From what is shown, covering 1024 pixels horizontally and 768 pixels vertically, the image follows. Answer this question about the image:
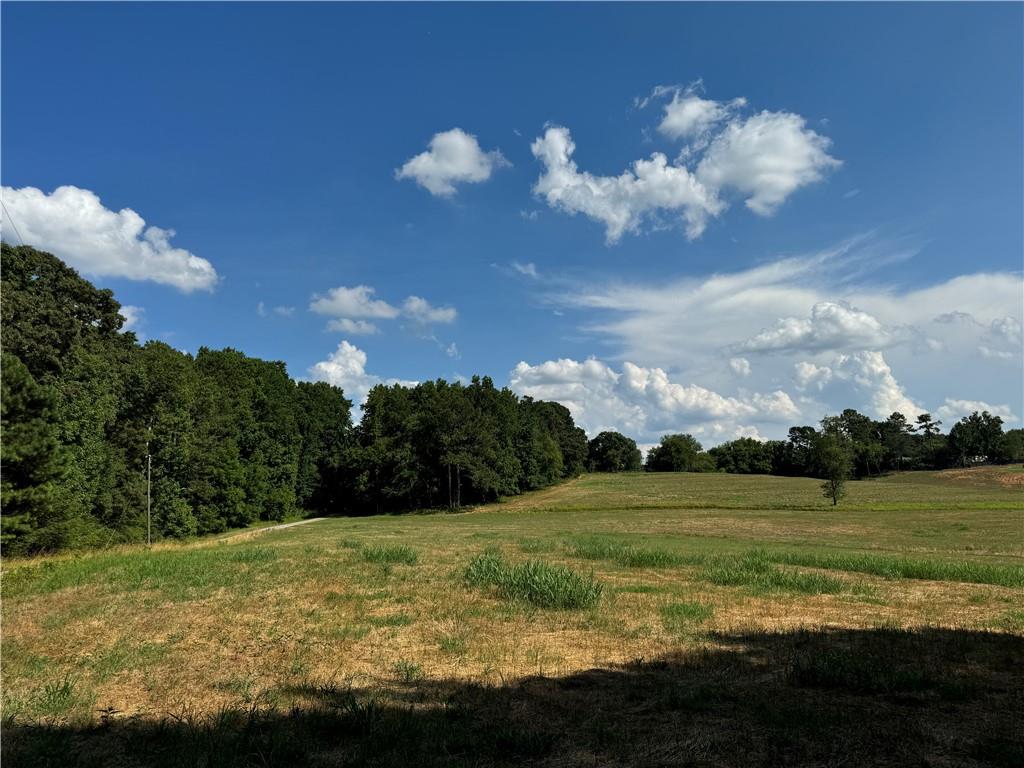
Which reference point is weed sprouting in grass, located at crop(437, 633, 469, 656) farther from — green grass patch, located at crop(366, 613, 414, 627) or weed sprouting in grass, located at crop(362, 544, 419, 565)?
weed sprouting in grass, located at crop(362, 544, 419, 565)

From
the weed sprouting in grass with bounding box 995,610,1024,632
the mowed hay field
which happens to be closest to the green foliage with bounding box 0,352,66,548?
the mowed hay field

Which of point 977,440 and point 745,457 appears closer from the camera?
point 977,440

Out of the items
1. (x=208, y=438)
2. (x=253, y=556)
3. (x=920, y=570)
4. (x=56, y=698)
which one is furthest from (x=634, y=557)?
(x=208, y=438)

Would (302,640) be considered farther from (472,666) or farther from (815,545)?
(815,545)

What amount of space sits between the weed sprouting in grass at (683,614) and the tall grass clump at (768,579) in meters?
3.74

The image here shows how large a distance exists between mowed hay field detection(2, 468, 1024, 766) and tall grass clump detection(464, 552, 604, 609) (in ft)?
0.20

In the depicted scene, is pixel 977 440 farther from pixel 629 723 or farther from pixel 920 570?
pixel 629 723

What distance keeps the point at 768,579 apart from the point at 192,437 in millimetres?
63088

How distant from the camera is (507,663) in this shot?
32.1 feet

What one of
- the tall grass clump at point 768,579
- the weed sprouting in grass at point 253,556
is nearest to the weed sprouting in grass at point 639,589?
the tall grass clump at point 768,579

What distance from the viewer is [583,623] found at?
12.5m

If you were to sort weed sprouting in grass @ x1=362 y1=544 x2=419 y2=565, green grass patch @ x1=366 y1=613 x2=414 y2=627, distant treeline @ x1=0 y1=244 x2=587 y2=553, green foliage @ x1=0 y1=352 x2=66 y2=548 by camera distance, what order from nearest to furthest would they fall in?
green grass patch @ x1=366 y1=613 x2=414 y2=627, weed sprouting in grass @ x1=362 y1=544 x2=419 y2=565, green foliage @ x1=0 y1=352 x2=66 y2=548, distant treeline @ x1=0 y1=244 x2=587 y2=553

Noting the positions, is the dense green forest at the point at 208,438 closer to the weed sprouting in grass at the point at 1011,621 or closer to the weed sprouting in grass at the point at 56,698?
the weed sprouting in grass at the point at 56,698

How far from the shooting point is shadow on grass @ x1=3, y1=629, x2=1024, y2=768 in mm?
6090
